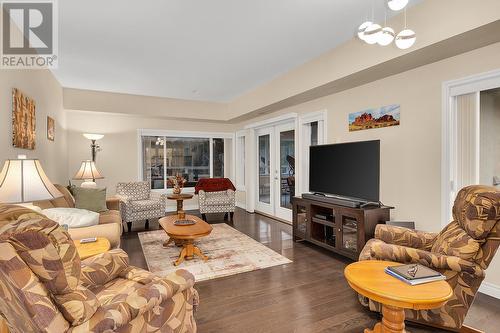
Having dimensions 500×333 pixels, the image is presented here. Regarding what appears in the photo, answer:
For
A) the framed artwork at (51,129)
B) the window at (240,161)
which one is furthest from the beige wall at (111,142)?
the window at (240,161)

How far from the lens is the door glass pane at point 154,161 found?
6879mm

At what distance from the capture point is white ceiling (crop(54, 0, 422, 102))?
2.67 m

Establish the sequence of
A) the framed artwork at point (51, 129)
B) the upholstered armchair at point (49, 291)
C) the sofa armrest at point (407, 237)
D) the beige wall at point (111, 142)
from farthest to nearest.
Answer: the beige wall at point (111, 142) → the framed artwork at point (51, 129) → the sofa armrest at point (407, 237) → the upholstered armchair at point (49, 291)

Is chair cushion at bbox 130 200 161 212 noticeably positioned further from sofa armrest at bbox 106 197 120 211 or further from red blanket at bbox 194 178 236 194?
red blanket at bbox 194 178 236 194

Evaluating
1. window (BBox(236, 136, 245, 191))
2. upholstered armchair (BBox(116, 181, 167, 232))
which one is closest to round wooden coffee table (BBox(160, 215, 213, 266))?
upholstered armchair (BBox(116, 181, 167, 232))

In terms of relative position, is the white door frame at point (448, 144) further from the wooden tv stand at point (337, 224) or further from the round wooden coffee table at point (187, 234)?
the round wooden coffee table at point (187, 234)

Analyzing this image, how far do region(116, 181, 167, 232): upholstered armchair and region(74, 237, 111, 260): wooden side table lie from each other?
8.71 ft

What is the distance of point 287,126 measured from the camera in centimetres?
560

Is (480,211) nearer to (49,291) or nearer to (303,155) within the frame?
(49,291)

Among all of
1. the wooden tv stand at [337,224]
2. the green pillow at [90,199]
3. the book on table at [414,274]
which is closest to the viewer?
the book on table at [414,274]

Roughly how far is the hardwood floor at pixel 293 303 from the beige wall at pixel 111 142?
3.36m

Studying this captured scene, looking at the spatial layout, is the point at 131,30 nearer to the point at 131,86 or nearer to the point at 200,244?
the point at 131,86

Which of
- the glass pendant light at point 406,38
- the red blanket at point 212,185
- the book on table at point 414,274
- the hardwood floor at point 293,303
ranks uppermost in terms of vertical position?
the glass pendant light at point 406,38

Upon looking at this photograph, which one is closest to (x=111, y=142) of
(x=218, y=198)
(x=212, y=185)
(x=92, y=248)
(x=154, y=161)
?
(x=154, y=161)
